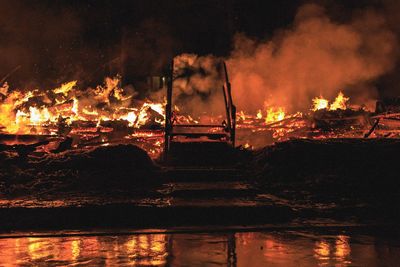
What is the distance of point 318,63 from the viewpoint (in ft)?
71.2

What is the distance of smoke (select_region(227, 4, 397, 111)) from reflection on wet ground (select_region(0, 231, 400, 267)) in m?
13.7

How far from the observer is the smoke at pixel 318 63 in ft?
70.4

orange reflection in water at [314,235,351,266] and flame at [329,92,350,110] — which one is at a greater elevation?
flame at [329,92,350,110]

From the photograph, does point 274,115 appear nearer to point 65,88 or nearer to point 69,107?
point 69,107

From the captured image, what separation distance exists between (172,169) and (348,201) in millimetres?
3953

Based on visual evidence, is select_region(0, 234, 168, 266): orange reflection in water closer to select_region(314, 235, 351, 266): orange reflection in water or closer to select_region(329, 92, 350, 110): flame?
select_region(314, 235, 351, 266): orange reflection in water

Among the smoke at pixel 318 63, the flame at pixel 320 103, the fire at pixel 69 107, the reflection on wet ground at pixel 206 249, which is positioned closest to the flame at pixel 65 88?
the fire at pixel 69 107

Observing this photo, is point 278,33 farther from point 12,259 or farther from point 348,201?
point 12,259

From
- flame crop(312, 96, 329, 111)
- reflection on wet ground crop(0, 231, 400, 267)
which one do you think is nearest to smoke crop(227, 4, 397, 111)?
flame crop(312, 96, 329, 111)

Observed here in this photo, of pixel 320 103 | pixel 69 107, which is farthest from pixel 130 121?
pixel 320 103

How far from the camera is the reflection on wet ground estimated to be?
645 centimetres

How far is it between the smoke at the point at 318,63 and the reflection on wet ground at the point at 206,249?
539 inches

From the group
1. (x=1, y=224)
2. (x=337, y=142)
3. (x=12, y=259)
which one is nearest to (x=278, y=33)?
(x=337, y=142)

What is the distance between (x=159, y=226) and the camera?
29.1ft
